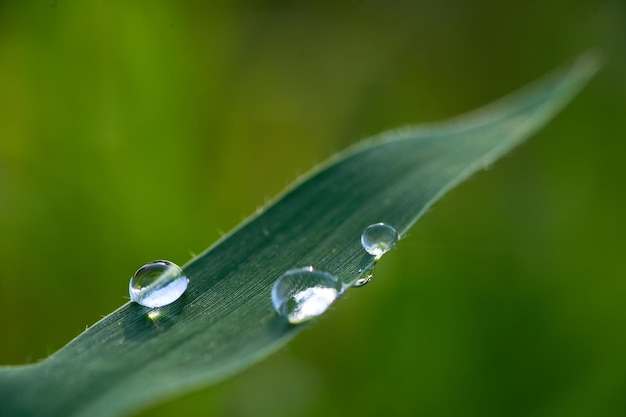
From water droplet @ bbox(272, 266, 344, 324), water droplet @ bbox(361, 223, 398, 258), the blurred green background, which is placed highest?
the blurred green background

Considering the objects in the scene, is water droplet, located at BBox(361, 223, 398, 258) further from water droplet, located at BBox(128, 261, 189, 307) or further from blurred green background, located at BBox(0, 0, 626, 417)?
blurred green background, located at BBox(0, 0, 626, 417)

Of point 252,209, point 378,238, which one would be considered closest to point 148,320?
point 378,238

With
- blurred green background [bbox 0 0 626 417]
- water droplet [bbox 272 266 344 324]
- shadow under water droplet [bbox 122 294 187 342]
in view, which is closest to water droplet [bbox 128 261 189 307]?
shadow under water droplet [bbox 122 294 187 342]

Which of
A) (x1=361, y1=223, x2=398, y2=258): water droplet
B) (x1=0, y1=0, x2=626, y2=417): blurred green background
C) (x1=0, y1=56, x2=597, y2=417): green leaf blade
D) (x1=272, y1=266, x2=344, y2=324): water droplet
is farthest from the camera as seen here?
(x1=0, y1=0, x2=626, y2=417): blurred green background

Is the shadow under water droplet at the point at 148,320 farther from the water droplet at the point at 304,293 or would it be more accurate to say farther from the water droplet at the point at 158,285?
the water droplet at the point at 304,293

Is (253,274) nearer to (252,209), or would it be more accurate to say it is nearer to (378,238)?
(378,238)

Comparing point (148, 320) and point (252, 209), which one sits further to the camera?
point (252, 209)

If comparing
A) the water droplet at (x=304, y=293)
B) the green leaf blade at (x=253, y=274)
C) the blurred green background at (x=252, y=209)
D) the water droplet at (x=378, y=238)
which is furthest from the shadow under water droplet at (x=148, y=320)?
the blurred green background at (x=252, y=209)

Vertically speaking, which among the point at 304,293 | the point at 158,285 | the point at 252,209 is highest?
the point at 252,209
